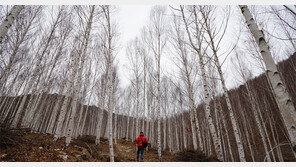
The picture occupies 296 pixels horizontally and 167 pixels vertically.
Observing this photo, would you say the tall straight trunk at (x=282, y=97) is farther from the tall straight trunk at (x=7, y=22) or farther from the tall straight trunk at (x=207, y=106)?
the tall straight trunk at (x=7, y=22)

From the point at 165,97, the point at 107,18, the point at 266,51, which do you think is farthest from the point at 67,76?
the point at 266,51

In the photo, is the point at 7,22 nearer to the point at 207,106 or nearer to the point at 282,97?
the point at 282,97

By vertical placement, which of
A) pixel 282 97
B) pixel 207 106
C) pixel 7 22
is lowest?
pixel 282 97

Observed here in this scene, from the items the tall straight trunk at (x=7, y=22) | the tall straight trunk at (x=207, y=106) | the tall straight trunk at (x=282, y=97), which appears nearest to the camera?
the tall straight trunk at (x=282, y=97)

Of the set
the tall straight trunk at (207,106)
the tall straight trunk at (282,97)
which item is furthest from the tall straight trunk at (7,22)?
the tall straight trunk at (207,106)

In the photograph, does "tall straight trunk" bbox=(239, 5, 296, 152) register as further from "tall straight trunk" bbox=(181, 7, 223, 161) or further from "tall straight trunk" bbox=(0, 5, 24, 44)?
"tall straight trunk" bbox=(0, 5, 24, 44)

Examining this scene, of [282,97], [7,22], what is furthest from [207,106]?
[7,22]

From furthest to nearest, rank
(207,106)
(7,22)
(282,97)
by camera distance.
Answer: (207,106)
(7,22)
(282,97)

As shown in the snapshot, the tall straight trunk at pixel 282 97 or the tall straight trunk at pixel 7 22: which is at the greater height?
the tall straight trunk at pixel 7 22

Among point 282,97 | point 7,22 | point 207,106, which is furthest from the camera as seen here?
point 207,106

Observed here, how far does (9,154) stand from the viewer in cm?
314

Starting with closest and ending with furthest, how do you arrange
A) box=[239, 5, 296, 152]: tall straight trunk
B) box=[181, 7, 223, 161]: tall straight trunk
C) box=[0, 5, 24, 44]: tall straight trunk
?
box=[239, 5, 296, 152]: tall straight trunk
box=[0, 5, 24, 44]: tall straight trunk
box=[181, 7, 223, 161]: tall straight trunk

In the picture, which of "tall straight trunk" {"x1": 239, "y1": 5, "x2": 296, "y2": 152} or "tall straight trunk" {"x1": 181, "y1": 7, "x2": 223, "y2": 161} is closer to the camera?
"tall straight trunk" {"x1": 239, "y1": 5, "x2": 296, "y2": 152}

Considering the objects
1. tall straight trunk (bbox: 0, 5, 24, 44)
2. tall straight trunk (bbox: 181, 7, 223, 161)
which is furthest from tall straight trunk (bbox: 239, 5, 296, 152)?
tall straight trunk (bbox: 0, 5, 24, 44)
